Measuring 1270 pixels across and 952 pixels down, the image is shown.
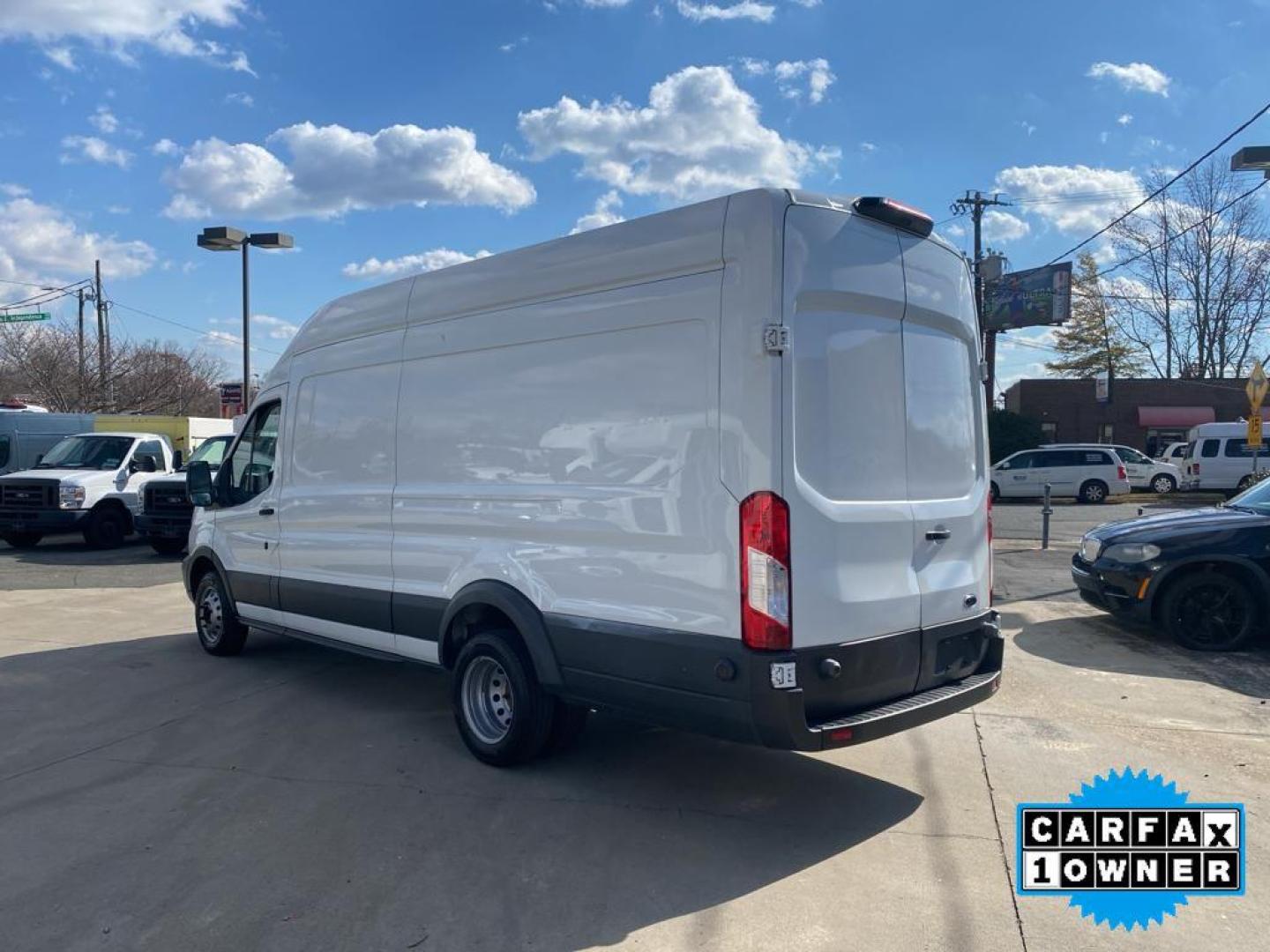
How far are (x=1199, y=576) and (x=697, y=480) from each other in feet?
19.2

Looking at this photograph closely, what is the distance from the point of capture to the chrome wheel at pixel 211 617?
7852 mm

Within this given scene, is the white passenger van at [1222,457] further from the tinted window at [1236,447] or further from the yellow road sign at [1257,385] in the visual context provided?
the yellow road sign at [1257,385]

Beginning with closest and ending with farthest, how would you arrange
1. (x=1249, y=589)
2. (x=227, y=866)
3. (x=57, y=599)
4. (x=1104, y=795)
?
(x=227, y=866)
(x=1104, y=795)
(x=1249, y=589)
(x=57, y=599)

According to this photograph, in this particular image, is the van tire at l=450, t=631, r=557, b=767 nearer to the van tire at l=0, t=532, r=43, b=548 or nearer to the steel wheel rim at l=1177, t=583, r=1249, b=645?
the steel wheel rim at l=1177, t=583, r=1249, b=645

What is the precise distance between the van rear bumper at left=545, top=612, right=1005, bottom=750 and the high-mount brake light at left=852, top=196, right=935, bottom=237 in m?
1.95

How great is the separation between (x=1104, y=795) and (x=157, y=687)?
633 centimetres

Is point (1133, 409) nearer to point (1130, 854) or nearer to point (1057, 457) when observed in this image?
point (1057, 457)

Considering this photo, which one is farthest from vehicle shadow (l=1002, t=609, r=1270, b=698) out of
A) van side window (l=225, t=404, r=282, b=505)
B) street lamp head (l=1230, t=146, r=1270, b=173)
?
street lamp head (l=1230, t=146, r=1270, b=173)

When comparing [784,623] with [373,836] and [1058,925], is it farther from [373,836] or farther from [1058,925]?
[373,836]

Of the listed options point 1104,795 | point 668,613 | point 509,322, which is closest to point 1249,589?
point 1104,795

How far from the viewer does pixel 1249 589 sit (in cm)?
756

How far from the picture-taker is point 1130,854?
3844mm

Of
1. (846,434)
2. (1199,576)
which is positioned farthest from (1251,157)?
(846,434)

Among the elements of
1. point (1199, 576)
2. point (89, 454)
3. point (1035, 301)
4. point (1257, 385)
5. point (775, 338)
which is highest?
point (1035, 301)
